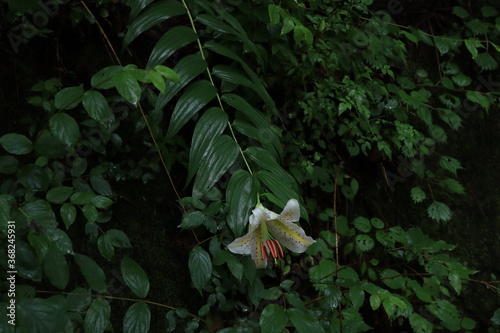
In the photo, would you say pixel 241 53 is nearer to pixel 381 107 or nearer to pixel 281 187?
pixel 281 187

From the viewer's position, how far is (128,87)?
1.03 meters

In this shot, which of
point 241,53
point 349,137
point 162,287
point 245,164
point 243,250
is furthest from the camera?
point 349,137

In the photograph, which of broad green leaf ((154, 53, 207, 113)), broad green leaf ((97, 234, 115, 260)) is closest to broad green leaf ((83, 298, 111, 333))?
broad green leaf ((97, 234, 115, 260))

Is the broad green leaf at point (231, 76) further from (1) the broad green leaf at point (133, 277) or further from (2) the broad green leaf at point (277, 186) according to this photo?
(1) the broad green leaf at point (133, 277)

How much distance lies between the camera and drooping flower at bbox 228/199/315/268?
123cm

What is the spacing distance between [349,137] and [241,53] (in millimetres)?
745

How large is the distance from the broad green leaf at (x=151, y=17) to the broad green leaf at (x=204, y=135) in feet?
1.13

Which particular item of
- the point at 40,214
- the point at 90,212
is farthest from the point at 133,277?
the point at 40,214

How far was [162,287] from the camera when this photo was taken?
165cm

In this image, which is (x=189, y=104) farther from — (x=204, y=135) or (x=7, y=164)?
(x=7, y=164)

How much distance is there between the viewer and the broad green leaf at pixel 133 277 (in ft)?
4.15

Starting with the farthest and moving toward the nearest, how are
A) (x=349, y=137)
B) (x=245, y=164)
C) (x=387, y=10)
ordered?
(x=387, y=10) < (x=349, y=137) < (x=245, y=164)

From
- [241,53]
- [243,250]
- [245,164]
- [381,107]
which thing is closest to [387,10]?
[381,107]

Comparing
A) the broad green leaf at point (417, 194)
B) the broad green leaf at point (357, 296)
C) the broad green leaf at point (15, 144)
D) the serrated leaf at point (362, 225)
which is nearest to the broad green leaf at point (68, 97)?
the broad green leaf at point (15, 144)
